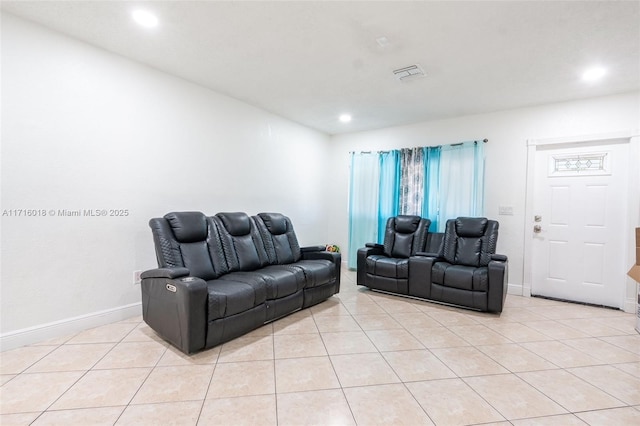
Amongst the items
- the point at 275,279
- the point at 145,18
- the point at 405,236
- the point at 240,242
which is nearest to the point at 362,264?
the point at 405,236

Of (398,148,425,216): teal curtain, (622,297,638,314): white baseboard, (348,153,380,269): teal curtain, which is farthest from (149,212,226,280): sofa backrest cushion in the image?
(622,297,638,314): white baseboard

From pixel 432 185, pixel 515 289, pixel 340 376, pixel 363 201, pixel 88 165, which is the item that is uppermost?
pixel 432 185

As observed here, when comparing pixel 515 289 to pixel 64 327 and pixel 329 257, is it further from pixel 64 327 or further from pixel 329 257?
pixel 64 327

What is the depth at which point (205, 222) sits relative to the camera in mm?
3139

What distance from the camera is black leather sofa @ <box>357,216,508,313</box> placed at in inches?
129

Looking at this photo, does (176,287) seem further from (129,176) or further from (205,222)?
(129,176)

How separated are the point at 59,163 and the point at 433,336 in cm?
361

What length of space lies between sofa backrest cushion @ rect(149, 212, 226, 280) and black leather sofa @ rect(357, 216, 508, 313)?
2125 mm

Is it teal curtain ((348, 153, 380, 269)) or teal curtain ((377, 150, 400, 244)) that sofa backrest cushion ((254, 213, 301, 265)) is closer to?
teal curtain ((348, 153, 380, 269))

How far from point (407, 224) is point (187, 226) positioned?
300 cm

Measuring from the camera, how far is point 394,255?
4328 mm

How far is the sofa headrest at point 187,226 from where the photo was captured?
9.39 ft

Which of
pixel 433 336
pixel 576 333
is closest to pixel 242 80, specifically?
pixel 433 336

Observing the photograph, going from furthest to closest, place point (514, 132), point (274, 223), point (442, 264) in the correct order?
point (514, 132) → point (274, 223) → point (442, 264)
